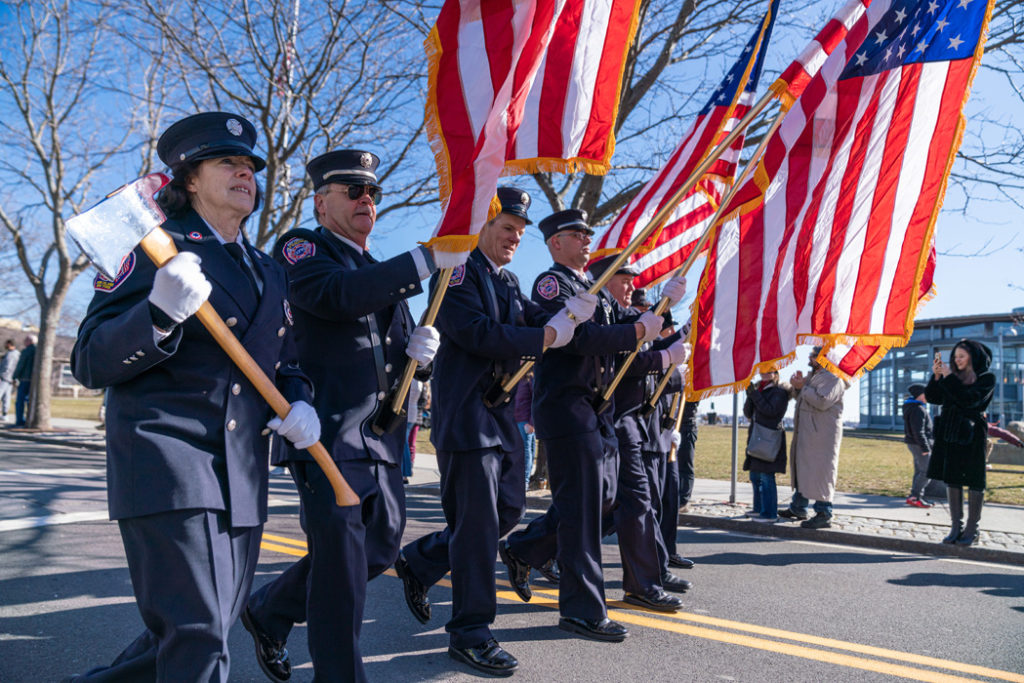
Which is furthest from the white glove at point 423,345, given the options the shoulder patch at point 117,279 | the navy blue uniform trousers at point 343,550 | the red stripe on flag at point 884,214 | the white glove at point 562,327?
the red stripe on flag at point 884,214

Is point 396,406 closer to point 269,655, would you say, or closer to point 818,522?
point 269,655

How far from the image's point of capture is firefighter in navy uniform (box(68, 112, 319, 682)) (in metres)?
2.10

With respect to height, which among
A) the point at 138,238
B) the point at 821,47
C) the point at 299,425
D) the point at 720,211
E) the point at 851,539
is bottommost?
the point at 851,539

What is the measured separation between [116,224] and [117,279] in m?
0.20

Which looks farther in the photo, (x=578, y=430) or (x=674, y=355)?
(x=674, y=355)

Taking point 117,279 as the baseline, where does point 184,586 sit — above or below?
below

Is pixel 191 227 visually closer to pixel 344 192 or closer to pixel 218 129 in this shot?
pixel 218 129

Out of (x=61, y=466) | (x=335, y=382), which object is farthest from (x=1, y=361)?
(x=335, y=382)

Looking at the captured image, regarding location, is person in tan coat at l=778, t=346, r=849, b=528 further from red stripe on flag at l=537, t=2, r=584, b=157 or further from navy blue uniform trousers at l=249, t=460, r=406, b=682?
navy blue uniform trousers at l=249, t=460, r=406, b=682

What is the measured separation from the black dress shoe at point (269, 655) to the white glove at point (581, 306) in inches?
81.0

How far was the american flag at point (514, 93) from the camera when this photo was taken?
11.4ft

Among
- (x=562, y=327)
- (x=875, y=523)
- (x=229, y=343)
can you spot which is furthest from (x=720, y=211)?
(x=875, y=523)

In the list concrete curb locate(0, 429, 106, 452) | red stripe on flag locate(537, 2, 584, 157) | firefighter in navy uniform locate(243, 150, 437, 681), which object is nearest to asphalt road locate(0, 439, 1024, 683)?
firefighter in navy uniform locate(243, 150, 437, 681)

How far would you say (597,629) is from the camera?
402 cm
